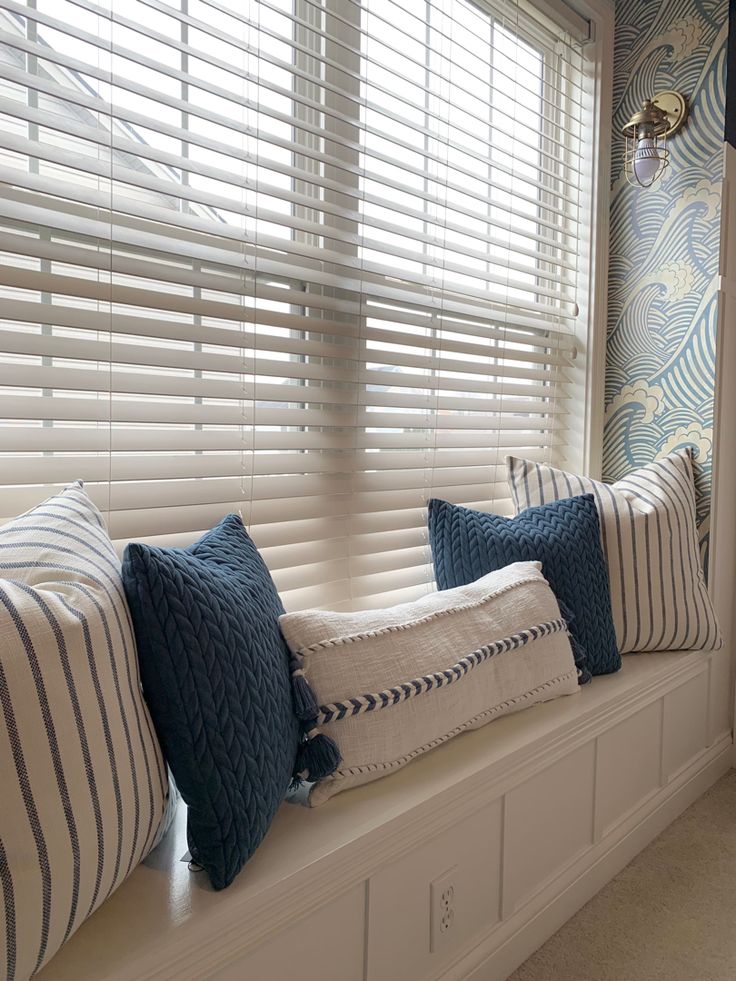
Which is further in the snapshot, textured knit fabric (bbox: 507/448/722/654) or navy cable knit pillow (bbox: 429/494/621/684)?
textured knit fabric (bbox: 507/448/722/654)

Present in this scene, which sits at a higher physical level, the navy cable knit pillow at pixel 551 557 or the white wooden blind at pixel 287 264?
the white wooden blind at pixel 287 264

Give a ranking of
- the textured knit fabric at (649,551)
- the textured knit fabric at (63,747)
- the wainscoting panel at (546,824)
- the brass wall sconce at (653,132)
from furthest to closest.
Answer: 1. the brass wall sconce at (653,132)
2. the textured knit fabric at (649,551)
3. the wainscoting panel at (546,824)
4. the textured knit fabric at (63,747)

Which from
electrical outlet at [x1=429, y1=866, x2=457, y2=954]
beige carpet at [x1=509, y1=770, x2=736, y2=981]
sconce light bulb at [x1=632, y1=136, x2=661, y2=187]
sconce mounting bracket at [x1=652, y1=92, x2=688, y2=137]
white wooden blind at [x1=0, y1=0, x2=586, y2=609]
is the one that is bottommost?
beige carpet at [x1=509, y1=770, x2=736, y2=981]

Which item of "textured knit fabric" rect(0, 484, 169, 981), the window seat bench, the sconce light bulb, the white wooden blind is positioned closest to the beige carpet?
the window seat bench

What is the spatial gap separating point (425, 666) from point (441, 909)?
0.40m

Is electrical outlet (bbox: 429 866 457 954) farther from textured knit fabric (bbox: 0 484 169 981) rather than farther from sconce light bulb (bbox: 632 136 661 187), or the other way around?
sconce light bulb (bbox: 632 136 661 187)

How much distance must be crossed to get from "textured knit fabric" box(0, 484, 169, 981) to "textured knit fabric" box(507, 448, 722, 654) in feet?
4.39

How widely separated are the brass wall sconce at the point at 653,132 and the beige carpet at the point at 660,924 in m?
1.81

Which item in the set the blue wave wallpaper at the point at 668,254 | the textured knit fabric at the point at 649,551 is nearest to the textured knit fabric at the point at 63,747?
the textured knit fabric at the point at 649,551

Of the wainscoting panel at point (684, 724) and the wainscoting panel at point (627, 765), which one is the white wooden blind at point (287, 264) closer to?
the wainscoting panel at point (627, 765)

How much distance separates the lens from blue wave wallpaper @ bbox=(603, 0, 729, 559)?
2180mm

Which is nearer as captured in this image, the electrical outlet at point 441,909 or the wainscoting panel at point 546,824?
the electrical outlet at point 441,909

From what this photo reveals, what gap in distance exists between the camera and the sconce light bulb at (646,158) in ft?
6.95

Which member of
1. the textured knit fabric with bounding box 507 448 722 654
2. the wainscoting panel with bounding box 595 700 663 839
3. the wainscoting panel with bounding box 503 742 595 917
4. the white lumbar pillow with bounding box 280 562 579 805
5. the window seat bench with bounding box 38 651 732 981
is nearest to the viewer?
the window seat bench with bounding box 38 651 732 981
